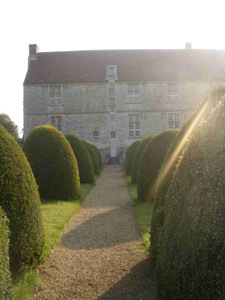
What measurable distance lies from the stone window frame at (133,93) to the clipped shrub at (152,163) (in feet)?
68.9

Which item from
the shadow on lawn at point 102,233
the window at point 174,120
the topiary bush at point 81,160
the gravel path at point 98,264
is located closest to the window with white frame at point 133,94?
the window at point 174,120

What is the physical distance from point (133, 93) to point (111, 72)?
298cm

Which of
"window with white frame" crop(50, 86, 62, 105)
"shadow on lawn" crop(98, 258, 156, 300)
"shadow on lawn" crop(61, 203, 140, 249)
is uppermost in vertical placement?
"window with white frame" crop(50, 86, 62, 105)

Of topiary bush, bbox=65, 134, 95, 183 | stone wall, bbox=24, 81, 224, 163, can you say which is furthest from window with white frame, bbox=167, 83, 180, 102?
topiary bush, bbox=65, 134, 95, 183

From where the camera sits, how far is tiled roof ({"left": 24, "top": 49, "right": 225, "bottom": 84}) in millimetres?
28953

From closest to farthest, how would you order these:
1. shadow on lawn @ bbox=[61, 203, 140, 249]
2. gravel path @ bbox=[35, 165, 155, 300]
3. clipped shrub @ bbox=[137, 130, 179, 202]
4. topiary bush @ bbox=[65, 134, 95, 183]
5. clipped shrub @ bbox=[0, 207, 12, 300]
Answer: clipped shrub @ bbox=[0, 207, 12, 300] < gravel path @ bbox=[35, 165, 155, 300] < shadow on lawn @ bbox=[61, 203, 140, 249] < clipped shrub @ bbox=[137, 130, 179, 202] < topiary bush @ bbox=[65, 134, 95, 183]

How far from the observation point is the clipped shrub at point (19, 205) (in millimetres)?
3672

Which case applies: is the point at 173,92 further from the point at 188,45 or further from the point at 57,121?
the point at 57,121

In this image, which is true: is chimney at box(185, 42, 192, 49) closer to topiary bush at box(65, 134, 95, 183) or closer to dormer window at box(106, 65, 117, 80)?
dormer window at box(106, 65, 117, 80)

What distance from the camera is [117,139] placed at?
29.0m

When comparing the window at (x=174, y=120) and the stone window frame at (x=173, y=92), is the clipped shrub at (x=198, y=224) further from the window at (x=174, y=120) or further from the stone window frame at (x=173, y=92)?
the stone window frame at (x=173, y=92)

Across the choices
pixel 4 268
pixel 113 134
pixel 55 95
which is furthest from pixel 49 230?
pixel 55 95

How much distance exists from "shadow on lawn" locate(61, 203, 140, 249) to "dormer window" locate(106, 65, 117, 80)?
76.1ft

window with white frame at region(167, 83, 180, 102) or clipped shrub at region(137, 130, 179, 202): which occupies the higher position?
window with white frame at region(167, 83, 180, 102)
